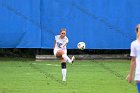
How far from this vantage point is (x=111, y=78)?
1622 centimetres

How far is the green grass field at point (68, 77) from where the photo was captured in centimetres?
1333

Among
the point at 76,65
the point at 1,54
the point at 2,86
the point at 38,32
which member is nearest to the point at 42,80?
the point at 2,86

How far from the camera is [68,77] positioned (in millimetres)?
16406

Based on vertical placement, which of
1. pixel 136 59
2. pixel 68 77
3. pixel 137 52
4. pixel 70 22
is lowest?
pixel 68 77

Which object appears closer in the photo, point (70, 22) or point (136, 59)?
point (136, 59)

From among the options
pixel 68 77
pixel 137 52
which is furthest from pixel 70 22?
pixel 137 52

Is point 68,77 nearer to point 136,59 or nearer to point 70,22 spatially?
point 70,22

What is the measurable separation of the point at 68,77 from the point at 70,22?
262 inches

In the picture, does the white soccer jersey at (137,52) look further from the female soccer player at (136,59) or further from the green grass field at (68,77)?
the green grass field at (68,77)

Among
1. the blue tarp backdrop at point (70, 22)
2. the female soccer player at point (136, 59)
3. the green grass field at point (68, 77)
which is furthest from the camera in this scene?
the blue tarp backdrop at point (70, 22)

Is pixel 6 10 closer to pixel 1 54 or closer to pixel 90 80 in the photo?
pixel 1 54

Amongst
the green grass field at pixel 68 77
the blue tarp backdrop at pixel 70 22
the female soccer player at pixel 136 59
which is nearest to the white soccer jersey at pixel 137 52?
the female soccer player at pixel 136 59

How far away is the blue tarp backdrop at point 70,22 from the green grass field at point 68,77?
0.98 metres

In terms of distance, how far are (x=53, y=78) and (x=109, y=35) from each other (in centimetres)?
738
